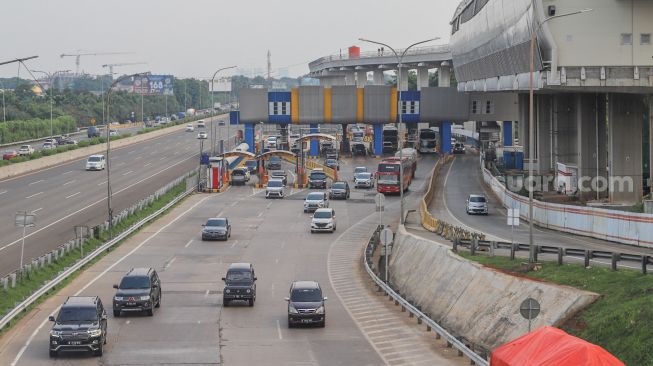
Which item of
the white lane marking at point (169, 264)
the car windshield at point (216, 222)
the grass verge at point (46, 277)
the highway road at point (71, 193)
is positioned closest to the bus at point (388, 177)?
the highway road at point (71, 193)

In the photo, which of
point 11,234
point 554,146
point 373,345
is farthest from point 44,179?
point 373,345

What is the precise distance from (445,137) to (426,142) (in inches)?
117

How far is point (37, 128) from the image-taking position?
172 m

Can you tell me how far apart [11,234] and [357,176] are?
41260 millimetres

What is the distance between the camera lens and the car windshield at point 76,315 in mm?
35062

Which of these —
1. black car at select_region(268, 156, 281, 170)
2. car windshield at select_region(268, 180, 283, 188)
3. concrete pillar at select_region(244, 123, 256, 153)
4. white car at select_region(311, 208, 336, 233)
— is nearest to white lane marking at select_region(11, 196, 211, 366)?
car windshield at select_region(268, 180, 283, 188)

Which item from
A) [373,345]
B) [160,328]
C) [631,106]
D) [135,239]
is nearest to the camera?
[373,345]

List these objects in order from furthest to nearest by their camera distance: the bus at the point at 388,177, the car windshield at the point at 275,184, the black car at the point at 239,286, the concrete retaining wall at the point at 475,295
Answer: the bus at the point at 388,177 < the car windshield at the point at 275,184 < the black car at the point at 239,286 < the concrete retaining wall at the point at 475,295

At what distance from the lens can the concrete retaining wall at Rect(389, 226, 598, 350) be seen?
37.0 metres

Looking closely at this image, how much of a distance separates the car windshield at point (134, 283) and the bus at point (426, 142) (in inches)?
3983

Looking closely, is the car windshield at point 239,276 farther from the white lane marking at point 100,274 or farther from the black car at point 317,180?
the black car at point 317,180

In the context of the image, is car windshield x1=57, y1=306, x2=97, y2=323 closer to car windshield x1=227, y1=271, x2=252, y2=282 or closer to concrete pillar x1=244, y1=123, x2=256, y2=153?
car windshield x1=227, y1=271, x2=252, y2=282

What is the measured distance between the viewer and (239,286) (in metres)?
45.8

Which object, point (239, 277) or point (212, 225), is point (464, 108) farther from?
point (239, 277)
